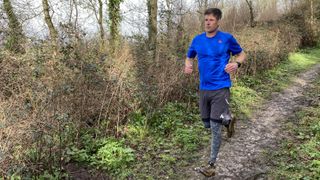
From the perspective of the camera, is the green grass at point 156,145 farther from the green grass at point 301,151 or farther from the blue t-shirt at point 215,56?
the blue t-shirt at point 215,56

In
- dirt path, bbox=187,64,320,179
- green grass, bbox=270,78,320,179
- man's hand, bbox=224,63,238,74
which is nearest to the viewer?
man's hand, bbox=224,63,238,74

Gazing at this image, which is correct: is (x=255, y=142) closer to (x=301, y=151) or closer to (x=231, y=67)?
(x=301, y=151)

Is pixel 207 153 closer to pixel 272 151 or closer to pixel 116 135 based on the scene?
pixel 272 151

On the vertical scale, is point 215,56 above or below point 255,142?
above

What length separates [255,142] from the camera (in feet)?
19.4

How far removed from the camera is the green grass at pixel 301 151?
4.66 meters

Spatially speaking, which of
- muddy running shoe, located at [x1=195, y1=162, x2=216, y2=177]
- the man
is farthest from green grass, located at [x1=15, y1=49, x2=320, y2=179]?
the man

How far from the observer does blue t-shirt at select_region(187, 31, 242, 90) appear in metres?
4.29

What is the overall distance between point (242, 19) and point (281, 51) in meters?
11.9

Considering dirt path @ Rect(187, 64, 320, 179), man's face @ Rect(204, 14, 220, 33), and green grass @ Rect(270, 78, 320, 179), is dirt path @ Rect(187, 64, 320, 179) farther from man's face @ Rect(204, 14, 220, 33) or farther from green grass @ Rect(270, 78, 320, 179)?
man's face @ Rect(204, 14, 220, 33)

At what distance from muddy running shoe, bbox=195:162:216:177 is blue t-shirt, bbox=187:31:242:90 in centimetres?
118

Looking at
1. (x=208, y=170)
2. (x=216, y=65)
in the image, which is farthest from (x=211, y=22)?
(x=208, y=170)

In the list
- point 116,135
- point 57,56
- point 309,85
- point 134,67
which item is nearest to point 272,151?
point 116,135

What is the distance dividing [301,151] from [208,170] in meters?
1.63
